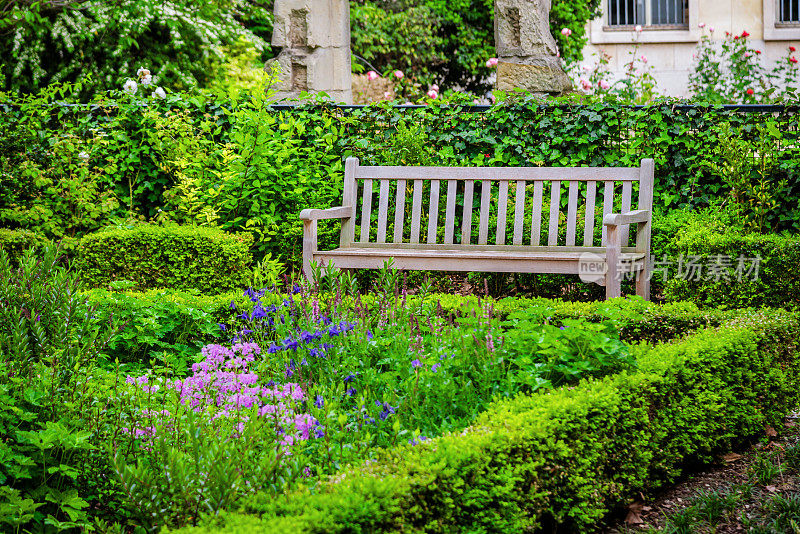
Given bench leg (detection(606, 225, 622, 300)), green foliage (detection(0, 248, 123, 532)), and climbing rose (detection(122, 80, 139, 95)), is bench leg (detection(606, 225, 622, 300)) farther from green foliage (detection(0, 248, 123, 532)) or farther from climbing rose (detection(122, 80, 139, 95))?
climbing rose (detection(122, 80, 139, 95))

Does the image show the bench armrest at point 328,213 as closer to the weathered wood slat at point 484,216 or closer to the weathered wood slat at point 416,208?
the weathered wood slat at point 416,208

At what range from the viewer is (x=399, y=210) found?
6020 mm

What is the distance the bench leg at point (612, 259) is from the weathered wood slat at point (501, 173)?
74 cm

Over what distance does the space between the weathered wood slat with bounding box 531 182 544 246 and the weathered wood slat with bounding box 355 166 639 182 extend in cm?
8

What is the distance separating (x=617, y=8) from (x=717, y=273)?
1435 cm

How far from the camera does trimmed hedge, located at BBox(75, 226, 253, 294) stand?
5.53 metres

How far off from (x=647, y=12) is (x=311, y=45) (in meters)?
11.9

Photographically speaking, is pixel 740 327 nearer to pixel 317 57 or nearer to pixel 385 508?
pixel 385 508

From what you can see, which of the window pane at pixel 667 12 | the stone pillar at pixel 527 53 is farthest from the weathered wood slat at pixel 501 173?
the window pane at pixel 667 12

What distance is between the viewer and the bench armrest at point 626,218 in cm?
488

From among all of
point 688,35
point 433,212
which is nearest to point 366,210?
point 433,212

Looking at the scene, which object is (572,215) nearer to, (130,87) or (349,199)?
(349,199)

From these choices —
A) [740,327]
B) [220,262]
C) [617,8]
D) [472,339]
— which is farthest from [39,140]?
[617,8]

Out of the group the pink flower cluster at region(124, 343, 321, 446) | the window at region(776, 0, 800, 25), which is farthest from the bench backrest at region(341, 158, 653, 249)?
the window at region(776, 0, 800, 25)
